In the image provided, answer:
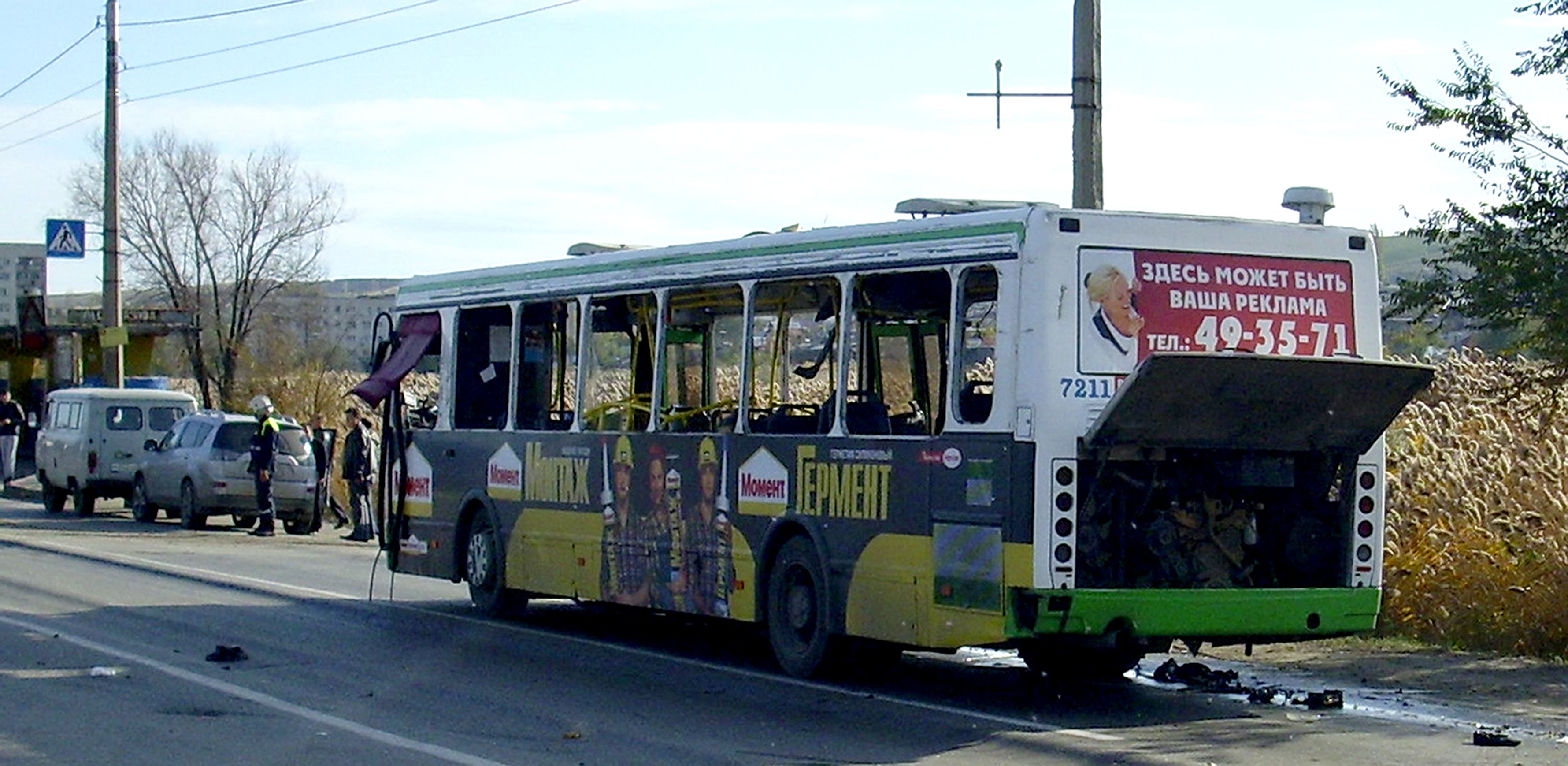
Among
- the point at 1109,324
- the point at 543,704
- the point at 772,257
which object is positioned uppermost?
the point at 772,257

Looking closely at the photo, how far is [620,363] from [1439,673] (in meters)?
6.00

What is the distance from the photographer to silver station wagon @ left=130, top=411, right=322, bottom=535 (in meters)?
28.5

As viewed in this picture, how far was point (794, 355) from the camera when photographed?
13352mm

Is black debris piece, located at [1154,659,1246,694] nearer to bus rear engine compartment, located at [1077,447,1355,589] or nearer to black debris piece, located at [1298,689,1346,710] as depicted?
black debris piece, located at [1298,689,1346,710]

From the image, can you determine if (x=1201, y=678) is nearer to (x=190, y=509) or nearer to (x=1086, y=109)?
(x=1086, y=109)

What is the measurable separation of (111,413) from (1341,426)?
959 inches

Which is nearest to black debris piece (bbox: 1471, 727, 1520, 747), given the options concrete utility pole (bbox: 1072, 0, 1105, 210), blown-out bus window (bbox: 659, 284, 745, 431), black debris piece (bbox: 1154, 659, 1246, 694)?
black debris piece (bbox: 1154, 659, 1246, 694)

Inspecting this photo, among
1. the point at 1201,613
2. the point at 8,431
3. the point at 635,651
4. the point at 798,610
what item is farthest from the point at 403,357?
the point at 8,431

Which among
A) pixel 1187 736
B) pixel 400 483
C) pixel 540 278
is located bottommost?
pixel 1187 736

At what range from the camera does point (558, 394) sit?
1566cm

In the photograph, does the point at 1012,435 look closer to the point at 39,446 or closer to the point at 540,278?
the point at 540,278

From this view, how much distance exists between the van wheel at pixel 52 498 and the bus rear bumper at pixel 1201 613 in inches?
998

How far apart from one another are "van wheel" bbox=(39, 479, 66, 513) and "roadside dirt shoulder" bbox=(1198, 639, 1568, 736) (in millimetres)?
23030

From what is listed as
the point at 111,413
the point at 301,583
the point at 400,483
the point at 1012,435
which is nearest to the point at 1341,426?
the point at 1012,435
